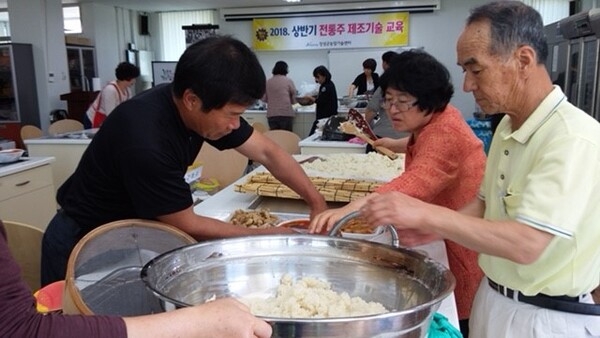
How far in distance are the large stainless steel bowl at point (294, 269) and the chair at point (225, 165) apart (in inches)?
71.6

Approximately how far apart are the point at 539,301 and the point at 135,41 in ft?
30.8

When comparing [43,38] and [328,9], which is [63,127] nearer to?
[43,38]

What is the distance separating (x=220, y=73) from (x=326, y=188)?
2.98ft

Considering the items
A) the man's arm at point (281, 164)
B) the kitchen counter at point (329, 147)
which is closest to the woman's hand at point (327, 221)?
the man's arm at point (281, 164)

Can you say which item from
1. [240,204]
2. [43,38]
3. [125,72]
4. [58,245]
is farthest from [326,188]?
[43,38]

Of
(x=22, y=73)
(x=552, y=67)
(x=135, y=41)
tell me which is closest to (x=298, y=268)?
(x=552, y=67)

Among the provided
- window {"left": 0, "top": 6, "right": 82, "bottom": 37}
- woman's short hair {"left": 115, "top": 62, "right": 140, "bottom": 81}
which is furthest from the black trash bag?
window {"left": 0, "top": 6, "right": 82, "bottom": 37}

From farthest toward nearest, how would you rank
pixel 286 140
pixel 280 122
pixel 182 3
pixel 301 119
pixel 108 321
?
pixel 182 3 < pixel 301 119 < pixel 280 122 < pixel 286 140 < pixel 108 321

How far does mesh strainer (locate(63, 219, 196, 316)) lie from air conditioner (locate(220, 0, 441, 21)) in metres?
8.15

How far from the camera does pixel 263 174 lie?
2145 mm

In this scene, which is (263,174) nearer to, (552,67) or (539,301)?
(539,301)

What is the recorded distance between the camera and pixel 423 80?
1450 mm

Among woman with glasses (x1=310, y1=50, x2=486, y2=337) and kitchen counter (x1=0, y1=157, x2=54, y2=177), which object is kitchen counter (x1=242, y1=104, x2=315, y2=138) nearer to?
kitchen counter (x1=0, y1=157, x2=54, y2=177)

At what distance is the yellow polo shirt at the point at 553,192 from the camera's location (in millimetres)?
845
